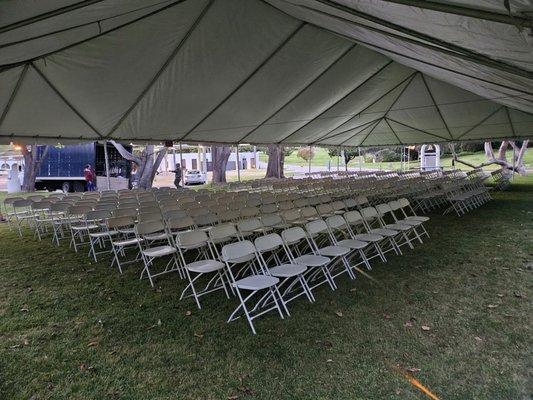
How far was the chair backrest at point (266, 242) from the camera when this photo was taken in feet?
13.8

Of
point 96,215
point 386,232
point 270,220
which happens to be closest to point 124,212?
point 96,215

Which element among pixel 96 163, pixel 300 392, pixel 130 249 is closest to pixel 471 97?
pixel 130 249

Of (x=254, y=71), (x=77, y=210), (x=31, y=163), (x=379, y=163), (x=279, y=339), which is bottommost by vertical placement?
(x=379, y=163)

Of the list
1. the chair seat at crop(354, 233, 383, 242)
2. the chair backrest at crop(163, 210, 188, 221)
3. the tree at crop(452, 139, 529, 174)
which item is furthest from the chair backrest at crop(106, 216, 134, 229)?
the tree at crop(452, 139, 529, 174)

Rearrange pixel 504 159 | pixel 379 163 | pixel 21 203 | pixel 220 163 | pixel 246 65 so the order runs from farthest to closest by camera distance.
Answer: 1. pixel 379 163
2. pixel 220 163
3. pixel 504 159
4. pixel 21 203
5. pixel 246 65

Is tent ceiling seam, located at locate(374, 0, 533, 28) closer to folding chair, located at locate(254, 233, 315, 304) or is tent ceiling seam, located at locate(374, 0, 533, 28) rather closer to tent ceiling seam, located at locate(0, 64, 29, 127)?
folding chair, located at locate(254, 233, 315, 304)

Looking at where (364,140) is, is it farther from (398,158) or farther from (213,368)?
(398,158)

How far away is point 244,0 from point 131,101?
3.68 meters

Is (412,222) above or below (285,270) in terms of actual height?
below

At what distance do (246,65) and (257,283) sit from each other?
5.47 meters

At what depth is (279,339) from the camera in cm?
339

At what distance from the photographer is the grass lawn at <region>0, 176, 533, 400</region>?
2699 mm

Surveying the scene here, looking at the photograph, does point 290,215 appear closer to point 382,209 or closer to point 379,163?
point 382,209

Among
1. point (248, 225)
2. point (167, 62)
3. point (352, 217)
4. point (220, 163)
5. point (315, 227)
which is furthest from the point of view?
point (220, 163)
